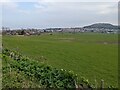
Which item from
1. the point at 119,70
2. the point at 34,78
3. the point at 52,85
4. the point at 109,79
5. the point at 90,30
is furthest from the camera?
the point at 90,30

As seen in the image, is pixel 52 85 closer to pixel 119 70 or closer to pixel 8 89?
pixel 8 89

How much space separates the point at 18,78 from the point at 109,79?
6.06m

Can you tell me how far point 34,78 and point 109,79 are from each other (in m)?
5.12

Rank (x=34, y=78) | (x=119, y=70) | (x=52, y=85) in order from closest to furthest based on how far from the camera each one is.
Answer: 1. (x=52, y=85)
2. (x=34, y=78)
3. (x=119, y=70)

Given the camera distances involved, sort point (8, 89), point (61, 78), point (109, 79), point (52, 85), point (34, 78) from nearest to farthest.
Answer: point (8, 89), point (52, 85), point (61, 78), point (34, 78), point (109, 79)

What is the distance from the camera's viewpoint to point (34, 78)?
13000 mm

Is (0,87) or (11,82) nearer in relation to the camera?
(0,87)

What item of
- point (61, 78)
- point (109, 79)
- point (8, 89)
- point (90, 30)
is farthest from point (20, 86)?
point (90, 30)

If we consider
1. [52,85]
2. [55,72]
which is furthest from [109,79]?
[52,85]

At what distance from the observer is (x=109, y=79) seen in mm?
16125

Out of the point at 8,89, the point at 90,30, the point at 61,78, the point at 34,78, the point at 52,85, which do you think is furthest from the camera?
the point at 90,30

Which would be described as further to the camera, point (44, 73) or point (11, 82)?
point (44, 73)

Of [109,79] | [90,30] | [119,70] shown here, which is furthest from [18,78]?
[90,30]

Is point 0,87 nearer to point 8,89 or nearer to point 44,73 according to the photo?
point 8,89
